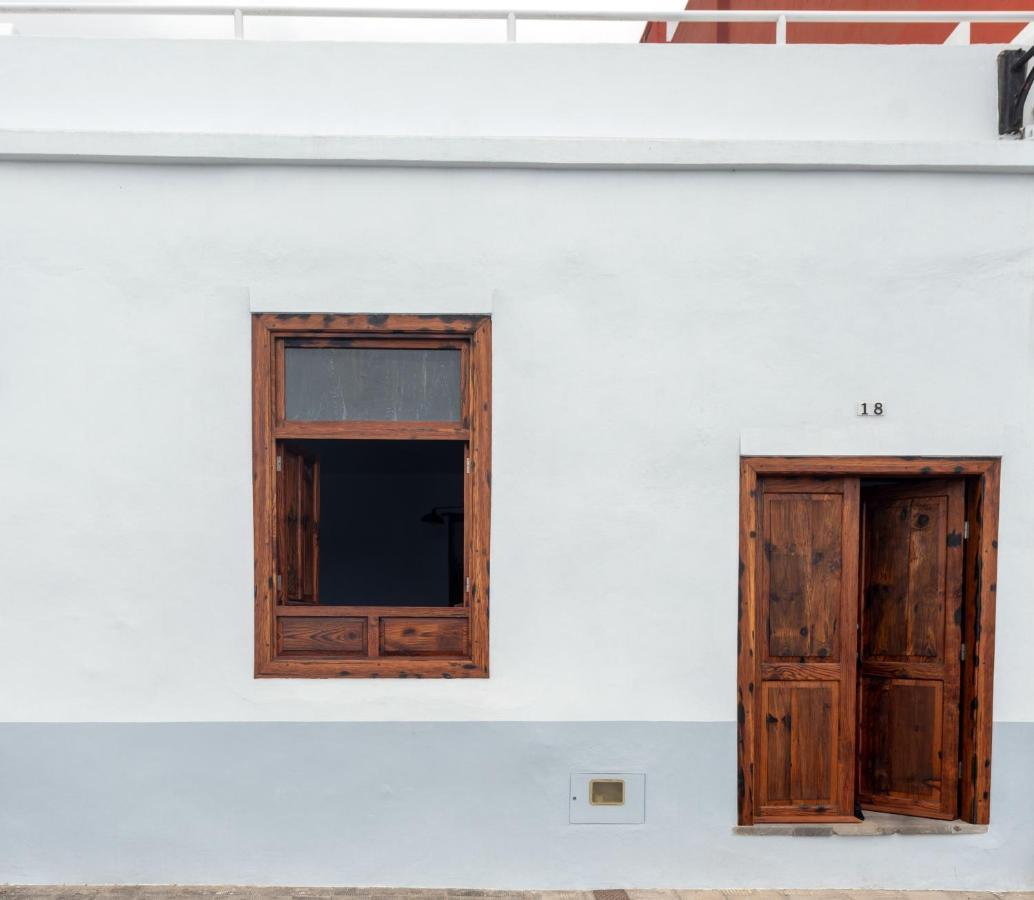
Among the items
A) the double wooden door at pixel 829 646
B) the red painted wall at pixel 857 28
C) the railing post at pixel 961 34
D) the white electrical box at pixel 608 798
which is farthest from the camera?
the red painted wall at pixel 857 28

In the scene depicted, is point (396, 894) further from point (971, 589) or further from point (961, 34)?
point (961, 34)

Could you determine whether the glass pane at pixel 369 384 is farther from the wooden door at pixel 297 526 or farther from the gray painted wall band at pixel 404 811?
the gray painted wall band at pixel 404 811

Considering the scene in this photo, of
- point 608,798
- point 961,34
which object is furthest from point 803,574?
point 961,34

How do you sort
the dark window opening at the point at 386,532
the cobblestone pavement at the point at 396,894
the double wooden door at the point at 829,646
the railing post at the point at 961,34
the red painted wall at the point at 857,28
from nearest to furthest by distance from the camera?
the cobblestone pavement at the point at 396,894, the double wooden door at the point at 829,646, the railing post at the point at 961,34, the red painted wall at the point at 857,28, the dark window opening at the point at 386,532

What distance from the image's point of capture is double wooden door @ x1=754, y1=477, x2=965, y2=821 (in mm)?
4617

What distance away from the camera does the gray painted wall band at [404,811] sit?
4.49 metres

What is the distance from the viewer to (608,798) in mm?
4527

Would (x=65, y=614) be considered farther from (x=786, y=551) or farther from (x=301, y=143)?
(x=786, y=551)

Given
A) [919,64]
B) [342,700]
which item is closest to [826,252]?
[919,64]

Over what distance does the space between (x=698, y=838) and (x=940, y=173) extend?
374cm

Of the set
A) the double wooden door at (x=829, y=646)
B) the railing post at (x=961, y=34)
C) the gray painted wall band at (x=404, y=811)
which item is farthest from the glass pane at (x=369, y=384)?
the railing post at (x=961, y=34)

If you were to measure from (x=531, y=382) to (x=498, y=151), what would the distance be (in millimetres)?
1211

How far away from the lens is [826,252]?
4.53 meters

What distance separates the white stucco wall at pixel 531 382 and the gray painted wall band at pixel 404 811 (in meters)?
0.15
